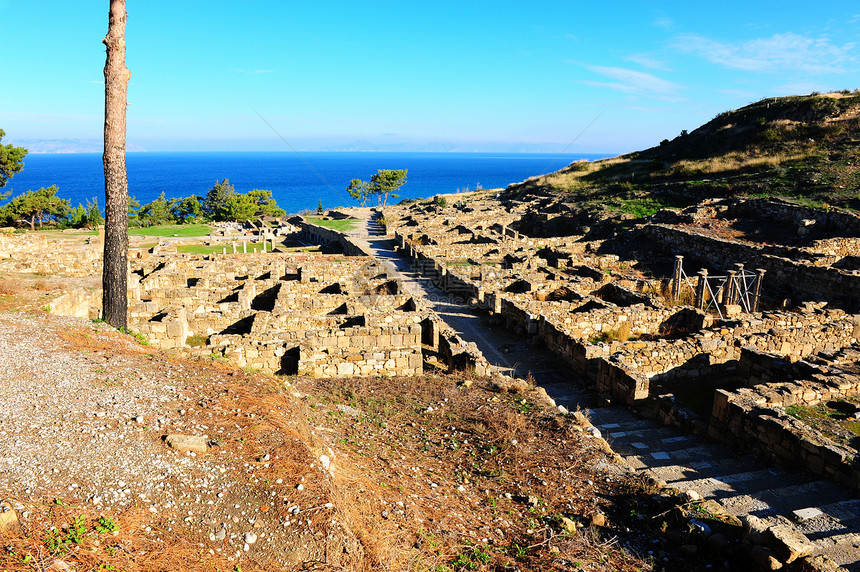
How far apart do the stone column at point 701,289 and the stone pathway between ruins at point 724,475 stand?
9.06 m

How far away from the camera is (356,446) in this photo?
8.46 m

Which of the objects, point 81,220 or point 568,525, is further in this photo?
point 81,220

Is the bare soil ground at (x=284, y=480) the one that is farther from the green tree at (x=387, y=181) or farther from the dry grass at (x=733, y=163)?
the green tree at (x=387, y=181)

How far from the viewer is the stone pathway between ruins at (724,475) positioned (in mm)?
6727

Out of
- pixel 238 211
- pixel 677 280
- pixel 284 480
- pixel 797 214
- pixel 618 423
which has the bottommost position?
pixel 618 423

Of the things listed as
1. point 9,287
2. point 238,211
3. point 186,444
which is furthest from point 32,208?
point 186,444

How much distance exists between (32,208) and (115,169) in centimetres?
4699

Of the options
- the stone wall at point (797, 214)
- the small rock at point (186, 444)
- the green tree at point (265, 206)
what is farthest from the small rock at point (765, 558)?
the green tree at point (265, 206)

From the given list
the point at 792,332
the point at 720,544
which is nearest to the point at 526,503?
the point at 720,544

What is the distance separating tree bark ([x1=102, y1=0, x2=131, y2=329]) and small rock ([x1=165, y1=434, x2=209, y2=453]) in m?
7.75

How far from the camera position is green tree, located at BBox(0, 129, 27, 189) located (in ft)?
154

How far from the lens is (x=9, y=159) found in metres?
47.4

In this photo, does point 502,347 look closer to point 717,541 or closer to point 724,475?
point 724,475

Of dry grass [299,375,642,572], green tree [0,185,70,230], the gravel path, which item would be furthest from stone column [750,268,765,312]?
green tree [0,185,70,230]
